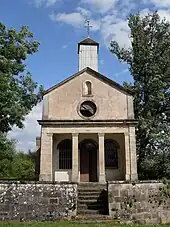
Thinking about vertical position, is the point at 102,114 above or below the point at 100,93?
below

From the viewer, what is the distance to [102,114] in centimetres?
2144

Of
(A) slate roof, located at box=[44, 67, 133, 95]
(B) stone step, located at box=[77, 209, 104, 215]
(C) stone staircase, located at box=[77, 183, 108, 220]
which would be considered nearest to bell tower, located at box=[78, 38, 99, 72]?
(A) slate roof, located at box=[44, 67, 133, 95]

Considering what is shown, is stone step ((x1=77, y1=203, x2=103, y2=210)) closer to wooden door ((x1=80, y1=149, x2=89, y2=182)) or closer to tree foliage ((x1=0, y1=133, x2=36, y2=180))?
tree foliage ((x1=0, y1=133, x2=36, y2=180))

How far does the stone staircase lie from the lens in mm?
13062

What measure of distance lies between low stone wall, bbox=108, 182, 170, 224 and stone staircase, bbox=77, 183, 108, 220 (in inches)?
25.8

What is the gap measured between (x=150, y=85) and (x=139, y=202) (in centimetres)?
1204

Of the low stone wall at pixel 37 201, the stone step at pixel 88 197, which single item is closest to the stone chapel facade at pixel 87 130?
the stone step at pixel 88 197

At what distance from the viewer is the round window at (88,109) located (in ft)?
71.0

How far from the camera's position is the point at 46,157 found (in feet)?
66.1

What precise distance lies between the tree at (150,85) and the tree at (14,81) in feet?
27.7

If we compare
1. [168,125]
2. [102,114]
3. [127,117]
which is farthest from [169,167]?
[102,114]

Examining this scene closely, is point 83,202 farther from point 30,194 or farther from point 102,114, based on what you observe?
point 102,114

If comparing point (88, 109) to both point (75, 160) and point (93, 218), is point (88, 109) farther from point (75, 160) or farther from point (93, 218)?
point (93, 218)

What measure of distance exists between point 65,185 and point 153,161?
10.7m
